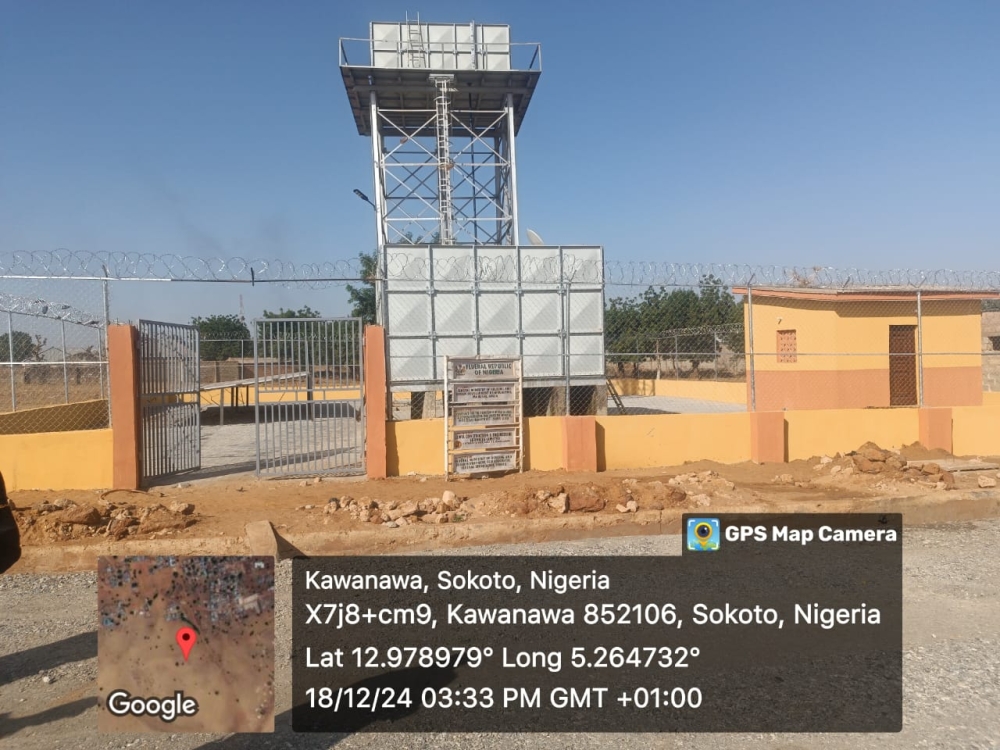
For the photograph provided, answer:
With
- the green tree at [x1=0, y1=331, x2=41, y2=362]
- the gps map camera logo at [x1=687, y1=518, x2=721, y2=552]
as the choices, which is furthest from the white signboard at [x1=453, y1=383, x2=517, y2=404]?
the green tree at [x1=0, y1=331, x2=41, y2=362]

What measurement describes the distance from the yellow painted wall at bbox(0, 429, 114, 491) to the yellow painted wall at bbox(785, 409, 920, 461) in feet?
31.8

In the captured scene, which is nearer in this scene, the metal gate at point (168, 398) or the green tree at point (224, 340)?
the metal gate at point (168, 398)

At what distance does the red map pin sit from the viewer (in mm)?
3057

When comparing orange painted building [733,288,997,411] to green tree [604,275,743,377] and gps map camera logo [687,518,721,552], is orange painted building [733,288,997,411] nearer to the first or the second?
green tree [604,275,743,377]

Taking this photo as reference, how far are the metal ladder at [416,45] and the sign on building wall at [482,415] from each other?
A: 1281 cm

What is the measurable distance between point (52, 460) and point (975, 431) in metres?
13.5

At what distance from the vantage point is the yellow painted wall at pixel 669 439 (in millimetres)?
10898

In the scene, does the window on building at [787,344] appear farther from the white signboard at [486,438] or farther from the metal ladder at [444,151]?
the white signboard at [486,438]

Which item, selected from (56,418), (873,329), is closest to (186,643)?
(56,418)

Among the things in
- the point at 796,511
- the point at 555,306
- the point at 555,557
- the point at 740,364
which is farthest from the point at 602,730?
the point at 740,364

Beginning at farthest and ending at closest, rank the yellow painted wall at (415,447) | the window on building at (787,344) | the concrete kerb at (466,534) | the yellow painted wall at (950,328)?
the window on building at (787,344) → the yellow painted wall at (950,328) → the yellow painted wall at (415,447) → the concrete kerb at (466,534)

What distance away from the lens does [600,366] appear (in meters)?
12.1

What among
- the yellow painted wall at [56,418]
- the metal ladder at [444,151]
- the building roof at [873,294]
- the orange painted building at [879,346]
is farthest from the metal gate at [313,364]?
the orange painted building at [879,346]

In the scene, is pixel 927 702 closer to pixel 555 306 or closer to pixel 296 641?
pixel 296 641
